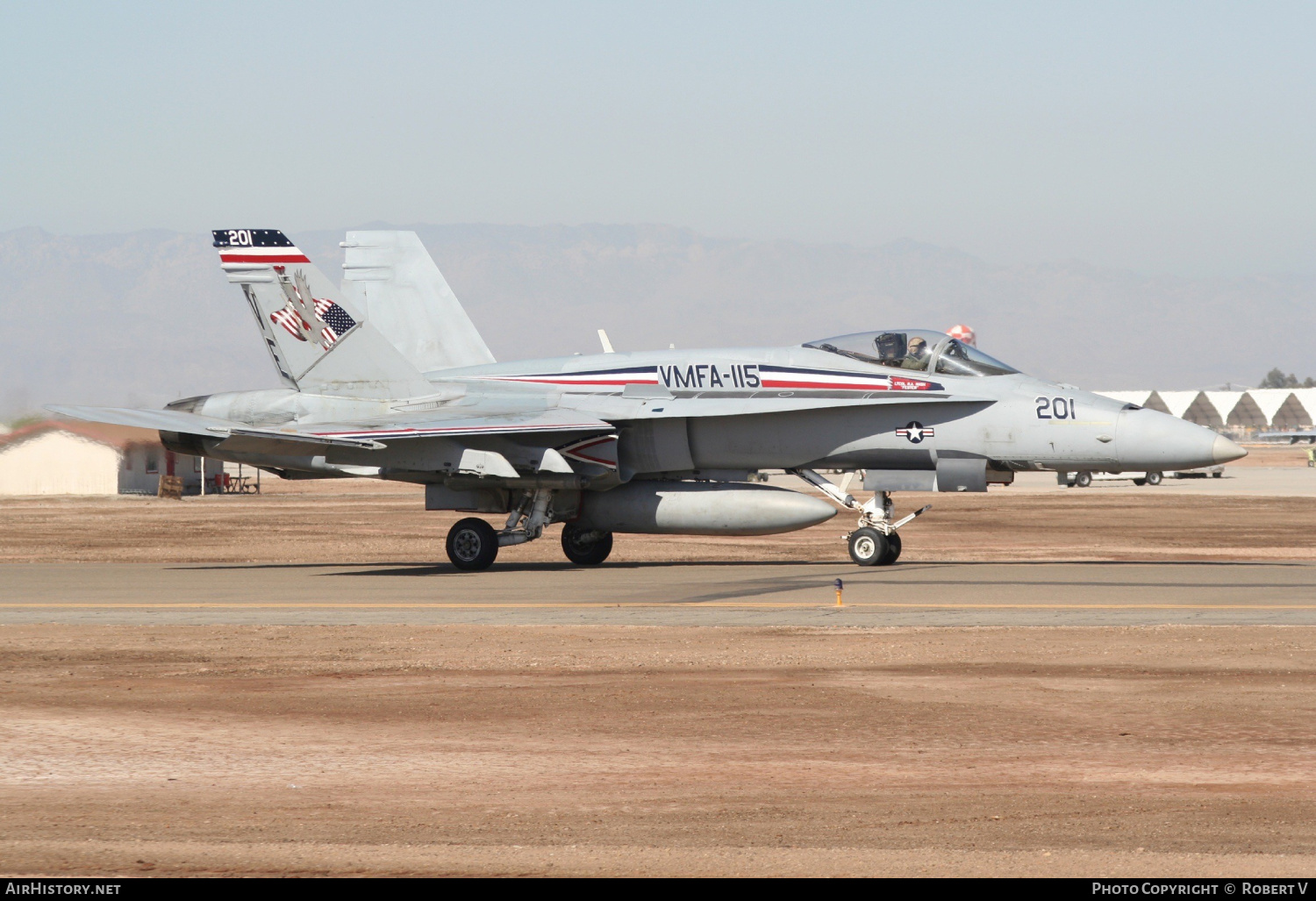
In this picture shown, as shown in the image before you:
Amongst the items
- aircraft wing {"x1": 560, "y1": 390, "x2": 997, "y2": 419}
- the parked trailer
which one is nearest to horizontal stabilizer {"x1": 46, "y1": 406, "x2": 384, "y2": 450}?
aircraft wing {"x1": 560, "y1": 390, "x2": 997, "y2": 419}

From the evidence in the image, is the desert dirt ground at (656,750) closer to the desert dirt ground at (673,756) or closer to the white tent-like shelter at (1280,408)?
the desert dirt ground at (673,756)

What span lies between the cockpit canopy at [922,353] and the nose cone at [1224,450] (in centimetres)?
305

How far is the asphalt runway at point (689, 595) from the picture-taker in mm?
14000

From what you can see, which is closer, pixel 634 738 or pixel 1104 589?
pixel 634 738

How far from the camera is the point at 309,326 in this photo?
22.1 m

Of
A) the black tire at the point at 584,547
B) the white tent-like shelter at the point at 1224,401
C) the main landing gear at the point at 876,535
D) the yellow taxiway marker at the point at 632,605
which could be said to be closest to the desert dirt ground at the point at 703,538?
the black tire at the point at 584,547

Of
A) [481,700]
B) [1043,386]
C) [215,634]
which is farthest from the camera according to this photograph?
[1043,386]

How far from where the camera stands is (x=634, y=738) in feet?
26.5

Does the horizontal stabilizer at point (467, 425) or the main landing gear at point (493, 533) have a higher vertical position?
the horizontal stabilizer at point (467, 425)

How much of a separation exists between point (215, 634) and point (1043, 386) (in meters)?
11.7

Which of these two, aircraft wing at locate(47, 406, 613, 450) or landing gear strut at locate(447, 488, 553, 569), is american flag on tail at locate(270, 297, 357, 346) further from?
landing gear strut at locate(447, 488, 553, 569)

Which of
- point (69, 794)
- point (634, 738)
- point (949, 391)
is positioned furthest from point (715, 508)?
point (69, 794)

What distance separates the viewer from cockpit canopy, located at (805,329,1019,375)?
19609 millimetres
